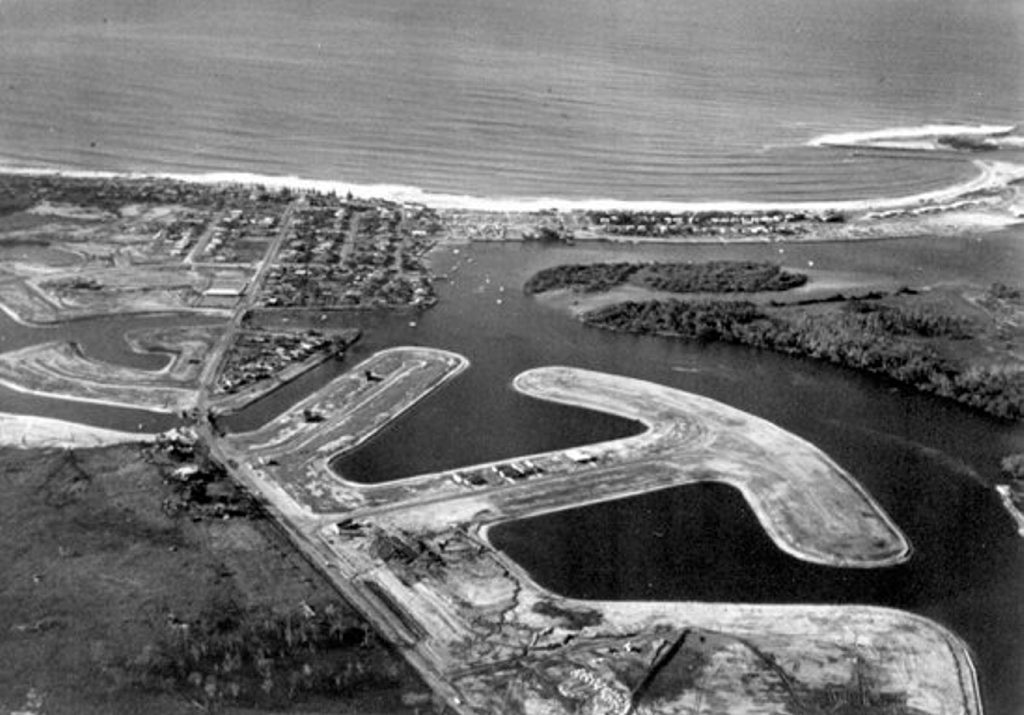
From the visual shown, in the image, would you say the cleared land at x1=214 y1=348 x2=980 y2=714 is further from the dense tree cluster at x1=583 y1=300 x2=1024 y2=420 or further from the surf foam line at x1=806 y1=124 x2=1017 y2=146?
the surf foam line at x1=806 y1=124 x2=1017 y2=146

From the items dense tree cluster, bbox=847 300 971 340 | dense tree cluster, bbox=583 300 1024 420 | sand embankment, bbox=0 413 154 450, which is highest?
dense tree cluster, bbox=847 300 971 340

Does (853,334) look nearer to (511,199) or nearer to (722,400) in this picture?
(722,400)

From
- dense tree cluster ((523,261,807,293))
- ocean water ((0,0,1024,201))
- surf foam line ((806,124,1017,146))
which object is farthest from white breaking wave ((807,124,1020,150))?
dense tree cluster ((523,261,807,293))

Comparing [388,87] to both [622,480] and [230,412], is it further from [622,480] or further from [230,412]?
[622,480]

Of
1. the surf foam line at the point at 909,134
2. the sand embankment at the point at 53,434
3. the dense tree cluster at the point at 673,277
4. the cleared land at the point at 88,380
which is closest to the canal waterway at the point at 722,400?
the sand embankment at the point at 53,434

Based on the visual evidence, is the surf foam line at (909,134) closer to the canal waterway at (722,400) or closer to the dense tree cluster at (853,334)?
the canal waterway at (722,400)
